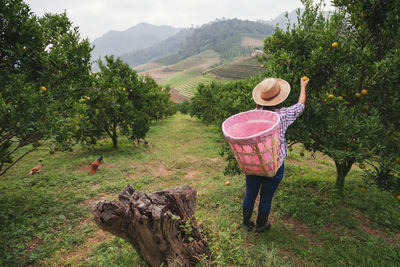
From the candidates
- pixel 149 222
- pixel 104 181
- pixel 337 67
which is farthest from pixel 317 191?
pixel 104 181

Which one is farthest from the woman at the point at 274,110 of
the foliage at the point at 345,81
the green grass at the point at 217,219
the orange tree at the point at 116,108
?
the orange tree at the point at 116,108

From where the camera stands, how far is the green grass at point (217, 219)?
12.3ft

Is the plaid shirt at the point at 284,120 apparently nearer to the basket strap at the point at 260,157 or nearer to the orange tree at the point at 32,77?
the basket strap at the point at 260,157

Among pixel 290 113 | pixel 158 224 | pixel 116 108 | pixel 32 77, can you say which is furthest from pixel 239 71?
pixel 158 224

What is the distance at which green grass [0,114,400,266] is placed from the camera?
147 inches

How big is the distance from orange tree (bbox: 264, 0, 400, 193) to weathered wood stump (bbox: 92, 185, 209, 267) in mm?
2754

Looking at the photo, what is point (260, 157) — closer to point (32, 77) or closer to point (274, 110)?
point (274, 110)

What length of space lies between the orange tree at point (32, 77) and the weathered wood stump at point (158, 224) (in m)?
2.57

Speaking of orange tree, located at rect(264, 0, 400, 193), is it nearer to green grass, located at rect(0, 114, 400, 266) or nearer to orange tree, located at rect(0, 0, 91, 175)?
green grass, located at rect(0, 114, 400, 266)

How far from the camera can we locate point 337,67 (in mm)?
4430

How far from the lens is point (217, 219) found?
461 centimetres

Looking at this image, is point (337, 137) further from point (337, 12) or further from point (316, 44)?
point (337, 12)

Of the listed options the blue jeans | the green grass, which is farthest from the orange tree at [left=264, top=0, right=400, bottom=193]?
the green grass

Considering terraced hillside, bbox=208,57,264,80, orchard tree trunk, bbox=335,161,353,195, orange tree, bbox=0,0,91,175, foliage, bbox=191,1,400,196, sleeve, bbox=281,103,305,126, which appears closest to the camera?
sleeve, bbox=281,103,305,126
